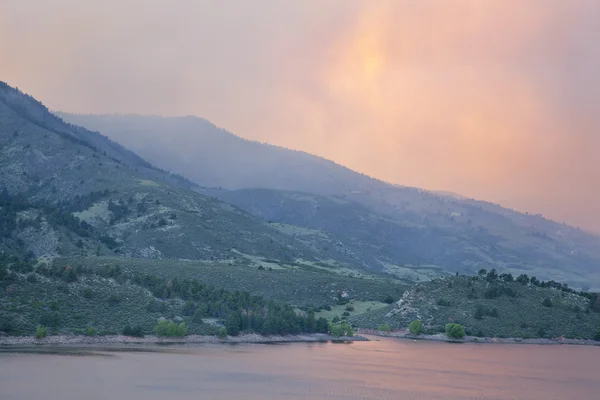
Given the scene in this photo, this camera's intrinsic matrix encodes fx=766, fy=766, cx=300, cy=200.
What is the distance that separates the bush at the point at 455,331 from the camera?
137500 mm

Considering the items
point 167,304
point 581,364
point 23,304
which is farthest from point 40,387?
point 581,364

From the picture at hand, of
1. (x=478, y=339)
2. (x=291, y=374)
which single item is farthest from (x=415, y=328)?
(x=291, y=374)

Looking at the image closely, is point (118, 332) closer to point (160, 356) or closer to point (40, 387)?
point (160, 356)

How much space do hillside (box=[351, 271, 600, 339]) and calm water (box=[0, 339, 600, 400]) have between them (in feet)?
77.0

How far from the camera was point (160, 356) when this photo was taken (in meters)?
93.9

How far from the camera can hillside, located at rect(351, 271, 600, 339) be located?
475 feet

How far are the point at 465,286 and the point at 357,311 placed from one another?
24.1 metres

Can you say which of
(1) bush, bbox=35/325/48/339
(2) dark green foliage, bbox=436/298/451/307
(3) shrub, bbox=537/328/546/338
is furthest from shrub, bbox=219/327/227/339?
(3) shrub, bbox=537/328/546/338

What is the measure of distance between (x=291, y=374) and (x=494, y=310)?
72.6m

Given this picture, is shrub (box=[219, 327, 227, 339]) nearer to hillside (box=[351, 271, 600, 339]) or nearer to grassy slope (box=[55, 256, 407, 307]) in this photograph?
grassy slope (box=[55, 256, 407, 307])

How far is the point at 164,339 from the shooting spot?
111 m

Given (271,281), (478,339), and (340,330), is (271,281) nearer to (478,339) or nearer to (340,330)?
(340,330)

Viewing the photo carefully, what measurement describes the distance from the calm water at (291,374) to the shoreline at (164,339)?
4.49 m

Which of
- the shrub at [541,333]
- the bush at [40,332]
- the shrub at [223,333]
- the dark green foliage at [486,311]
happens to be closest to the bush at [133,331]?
the bush at [40,332]
